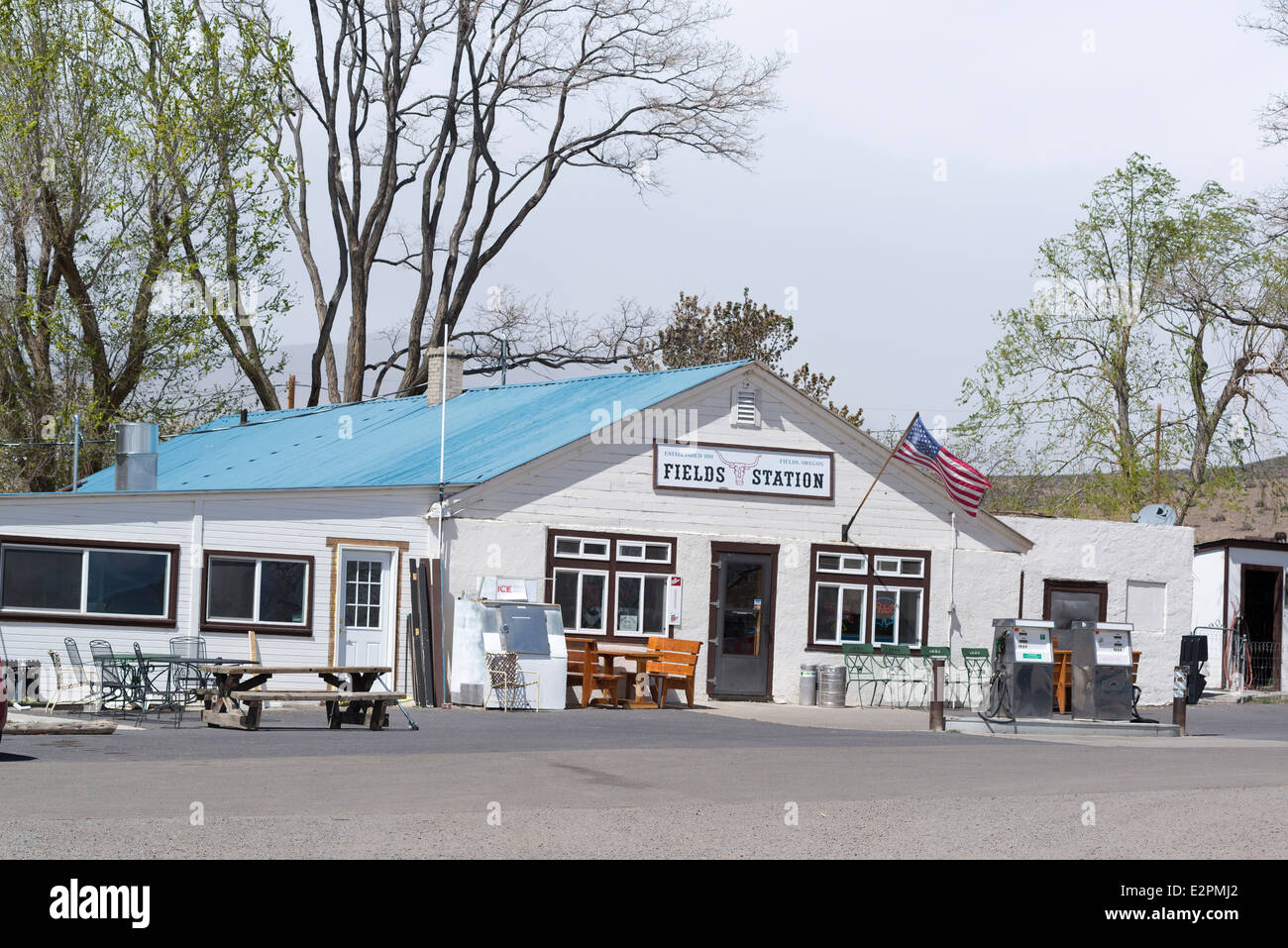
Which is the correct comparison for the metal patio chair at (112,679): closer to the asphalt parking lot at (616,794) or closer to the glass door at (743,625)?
the asphalt parking lot at (616,794)

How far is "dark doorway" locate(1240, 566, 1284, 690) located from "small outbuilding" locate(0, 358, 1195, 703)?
17.4 ft

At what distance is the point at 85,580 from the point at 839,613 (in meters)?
11.7

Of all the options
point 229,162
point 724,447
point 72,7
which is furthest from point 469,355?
point 724,447

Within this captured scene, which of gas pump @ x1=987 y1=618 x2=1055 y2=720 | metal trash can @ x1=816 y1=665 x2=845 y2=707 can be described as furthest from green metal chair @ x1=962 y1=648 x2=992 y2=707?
gas pump @ x1=987 y1=618 x2=1055 y2=720

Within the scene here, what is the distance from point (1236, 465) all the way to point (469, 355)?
21326 mm

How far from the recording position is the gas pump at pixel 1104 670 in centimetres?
2292

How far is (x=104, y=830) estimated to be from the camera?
1019 cm

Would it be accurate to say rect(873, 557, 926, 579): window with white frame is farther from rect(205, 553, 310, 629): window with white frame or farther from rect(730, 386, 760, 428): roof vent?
rect(205, 553, 310, 629): window with white frame

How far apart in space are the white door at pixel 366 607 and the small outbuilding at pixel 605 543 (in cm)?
3

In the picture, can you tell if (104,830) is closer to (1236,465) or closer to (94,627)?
(94,627)

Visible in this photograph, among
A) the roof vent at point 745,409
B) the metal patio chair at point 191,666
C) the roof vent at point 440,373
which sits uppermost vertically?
the roof vent at point 440,373

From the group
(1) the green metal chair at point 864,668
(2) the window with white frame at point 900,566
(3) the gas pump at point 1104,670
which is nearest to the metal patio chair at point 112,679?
(1) the green metal chair at point 864,668

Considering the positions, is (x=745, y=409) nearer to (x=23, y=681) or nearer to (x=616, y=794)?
(x=23, y=681)

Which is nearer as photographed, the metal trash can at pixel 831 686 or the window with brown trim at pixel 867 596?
the metal trash can at pixel 831 686
